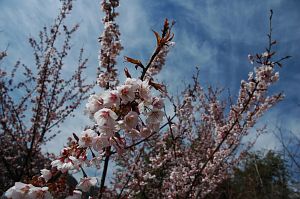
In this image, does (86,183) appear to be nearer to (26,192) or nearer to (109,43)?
(26,192)

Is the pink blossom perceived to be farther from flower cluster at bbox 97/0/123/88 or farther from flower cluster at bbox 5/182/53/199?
flower cluster at bbox 97/0/123/88

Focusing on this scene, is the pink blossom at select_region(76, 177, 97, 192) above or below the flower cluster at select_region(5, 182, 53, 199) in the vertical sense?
above

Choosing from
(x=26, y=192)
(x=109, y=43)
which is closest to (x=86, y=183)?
(x=26, y=192)

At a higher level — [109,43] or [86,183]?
[109,43]

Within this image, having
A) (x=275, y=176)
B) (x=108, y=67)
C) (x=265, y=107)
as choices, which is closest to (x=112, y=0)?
(x=108, y=67)

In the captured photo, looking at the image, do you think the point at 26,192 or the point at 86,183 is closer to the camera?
the point at 26,192

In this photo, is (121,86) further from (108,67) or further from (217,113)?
(217,113)

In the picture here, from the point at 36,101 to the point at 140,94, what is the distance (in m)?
5.68

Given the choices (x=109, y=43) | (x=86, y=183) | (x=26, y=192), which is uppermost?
(x=109, y=43)

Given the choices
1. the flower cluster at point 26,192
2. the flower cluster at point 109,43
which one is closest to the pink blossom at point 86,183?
the flower cluster at point 26,192

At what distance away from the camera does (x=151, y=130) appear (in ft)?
5.55

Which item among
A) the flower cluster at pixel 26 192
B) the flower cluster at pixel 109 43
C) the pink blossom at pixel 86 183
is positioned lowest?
the flower cluster at pixel 26 192

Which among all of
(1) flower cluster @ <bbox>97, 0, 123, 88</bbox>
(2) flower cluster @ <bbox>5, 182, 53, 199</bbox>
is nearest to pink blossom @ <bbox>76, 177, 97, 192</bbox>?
(2) flower cluster @ <bbox>5, 182, 53, 199</bbox>

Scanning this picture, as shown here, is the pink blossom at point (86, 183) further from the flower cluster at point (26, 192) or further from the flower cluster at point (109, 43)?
the flower cluster at point (109, 43)
